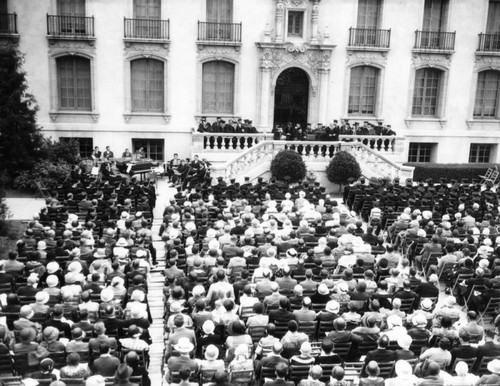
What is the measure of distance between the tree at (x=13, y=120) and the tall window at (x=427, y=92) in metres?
20.4

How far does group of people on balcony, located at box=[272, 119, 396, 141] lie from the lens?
3003cm

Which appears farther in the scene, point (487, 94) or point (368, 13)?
point (487, 94)

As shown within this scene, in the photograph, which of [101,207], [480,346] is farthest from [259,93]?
[480,346]

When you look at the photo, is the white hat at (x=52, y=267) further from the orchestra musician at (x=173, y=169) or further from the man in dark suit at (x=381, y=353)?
the orchestra musician at (x=173, y=169)

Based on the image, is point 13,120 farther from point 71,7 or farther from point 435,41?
point 435,41

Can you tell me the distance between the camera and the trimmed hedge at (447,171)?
1291 inches

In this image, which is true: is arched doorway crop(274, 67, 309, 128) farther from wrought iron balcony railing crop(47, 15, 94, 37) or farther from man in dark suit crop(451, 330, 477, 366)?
man in dark suit crop(451, 330, 477, 366)

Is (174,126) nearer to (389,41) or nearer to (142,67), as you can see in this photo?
(142,67)

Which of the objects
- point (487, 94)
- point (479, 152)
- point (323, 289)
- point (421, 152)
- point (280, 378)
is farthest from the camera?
point (479, 152)

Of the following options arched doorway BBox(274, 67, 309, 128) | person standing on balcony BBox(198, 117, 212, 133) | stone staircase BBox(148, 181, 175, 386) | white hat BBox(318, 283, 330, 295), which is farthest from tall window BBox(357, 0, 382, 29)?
white hat BBox(318, 283, 330, 295)

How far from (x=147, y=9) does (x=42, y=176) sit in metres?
10.4

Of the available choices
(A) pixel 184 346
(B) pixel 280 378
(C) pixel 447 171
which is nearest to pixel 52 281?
(A) pixel 184 346

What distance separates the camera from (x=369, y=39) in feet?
108

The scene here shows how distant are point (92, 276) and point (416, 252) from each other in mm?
9257
